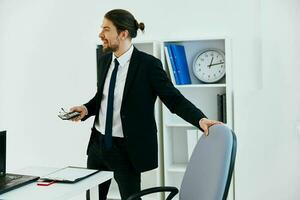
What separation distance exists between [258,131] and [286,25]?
2.88 ft

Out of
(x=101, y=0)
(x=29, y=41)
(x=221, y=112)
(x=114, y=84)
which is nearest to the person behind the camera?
(x=114, y=84)

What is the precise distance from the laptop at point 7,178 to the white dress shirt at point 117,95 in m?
0.56

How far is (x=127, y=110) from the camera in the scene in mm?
A: 2387

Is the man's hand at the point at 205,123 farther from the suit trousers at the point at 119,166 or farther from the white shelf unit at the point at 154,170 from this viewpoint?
the white shelf unit at the point at 154,170

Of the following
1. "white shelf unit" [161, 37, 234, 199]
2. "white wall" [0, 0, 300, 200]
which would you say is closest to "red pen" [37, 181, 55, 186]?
"white shelf unit" [161, 37, 234, 199]

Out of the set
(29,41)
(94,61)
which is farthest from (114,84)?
(29,41)

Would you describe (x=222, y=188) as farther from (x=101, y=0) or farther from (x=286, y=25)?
(x=101, y=0)

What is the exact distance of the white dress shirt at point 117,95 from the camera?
2430 mm

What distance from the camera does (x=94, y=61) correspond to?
12.3 feet

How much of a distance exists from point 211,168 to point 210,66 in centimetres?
176

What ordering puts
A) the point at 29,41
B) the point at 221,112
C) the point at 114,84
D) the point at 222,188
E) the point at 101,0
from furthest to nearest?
the point at 29,41 → the point at 101,0 → the point at 221,112 → the point at 114,84 → the point at 222,188

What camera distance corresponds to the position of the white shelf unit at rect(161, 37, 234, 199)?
3221 millimetres

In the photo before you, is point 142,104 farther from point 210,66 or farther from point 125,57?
point 210,66

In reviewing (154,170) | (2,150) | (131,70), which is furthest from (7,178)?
(154,170)
